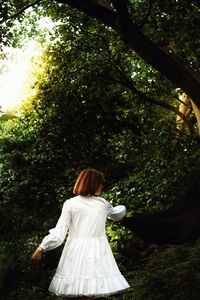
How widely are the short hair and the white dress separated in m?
0.10

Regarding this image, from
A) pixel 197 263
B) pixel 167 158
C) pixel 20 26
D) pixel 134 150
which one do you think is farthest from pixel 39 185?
pixel 197 263

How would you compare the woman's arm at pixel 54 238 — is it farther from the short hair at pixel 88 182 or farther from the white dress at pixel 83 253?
the short hair at pixel 88 182

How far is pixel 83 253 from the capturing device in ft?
16.9

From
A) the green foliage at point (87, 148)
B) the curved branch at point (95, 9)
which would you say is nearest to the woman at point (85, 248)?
the green foliage at point (87, 148)

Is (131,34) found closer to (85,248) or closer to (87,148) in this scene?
(85,248)

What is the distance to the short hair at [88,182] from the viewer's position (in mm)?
5215

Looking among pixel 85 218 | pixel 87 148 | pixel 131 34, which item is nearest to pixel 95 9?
pixel 131 34

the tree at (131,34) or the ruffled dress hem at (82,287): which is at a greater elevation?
the tree at (131,34)

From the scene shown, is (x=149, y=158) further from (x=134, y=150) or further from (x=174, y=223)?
(x=174, y=223)

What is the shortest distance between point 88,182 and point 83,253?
76cm

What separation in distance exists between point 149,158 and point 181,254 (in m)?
5.31

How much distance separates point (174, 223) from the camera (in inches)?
242

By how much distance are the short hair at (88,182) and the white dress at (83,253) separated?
0.10 m

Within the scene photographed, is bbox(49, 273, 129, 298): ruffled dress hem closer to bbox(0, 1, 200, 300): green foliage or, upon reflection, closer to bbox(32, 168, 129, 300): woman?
bbox(32, 168, 129, 300): woman
